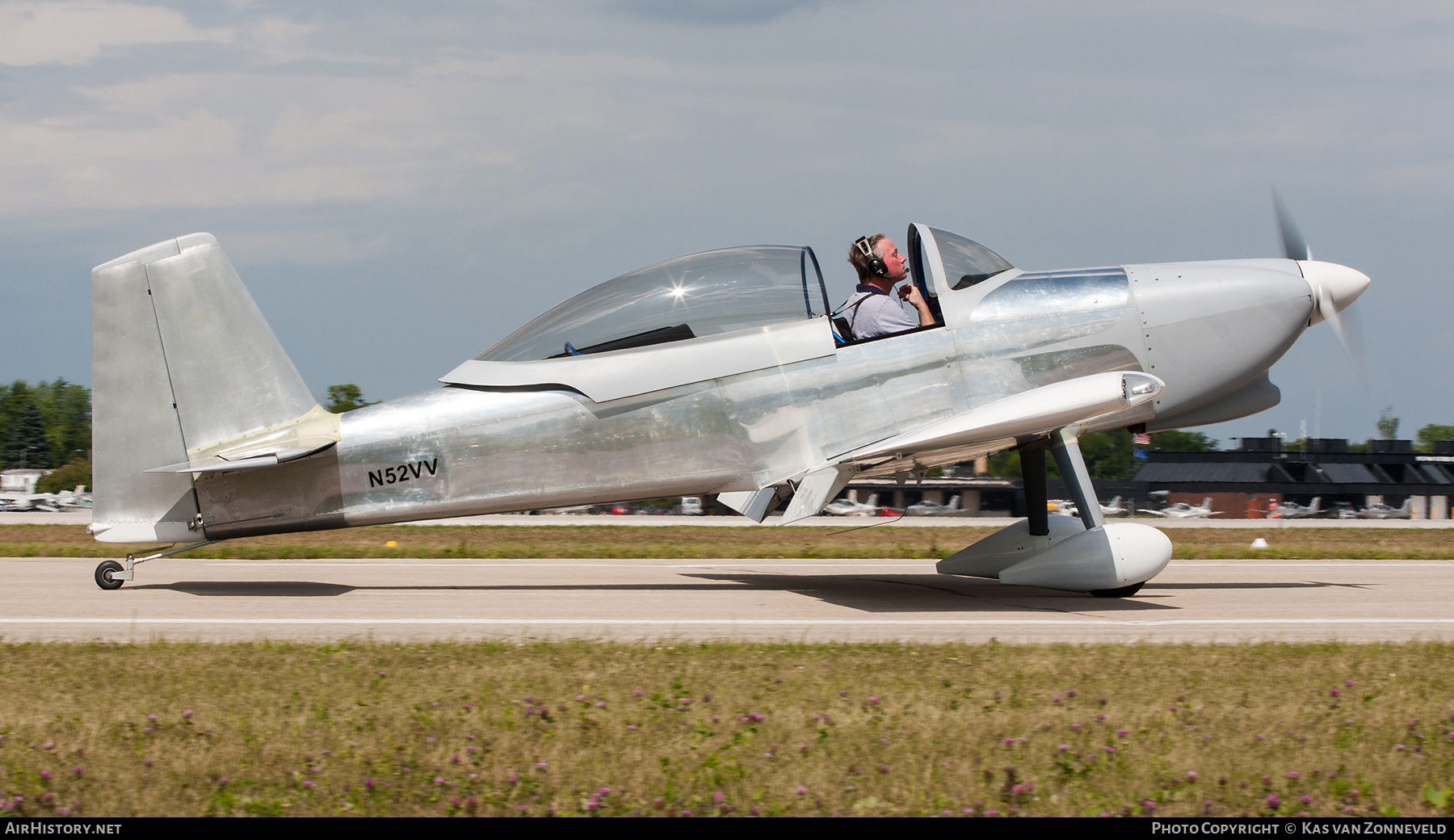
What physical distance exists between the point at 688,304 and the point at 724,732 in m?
4.97

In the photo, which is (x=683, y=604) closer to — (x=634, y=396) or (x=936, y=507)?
(x=634, y=396)

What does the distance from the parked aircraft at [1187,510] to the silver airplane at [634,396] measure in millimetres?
54067

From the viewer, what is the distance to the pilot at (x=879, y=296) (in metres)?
9.03

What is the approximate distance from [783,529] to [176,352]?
17.5 metres

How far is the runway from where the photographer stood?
7.46m

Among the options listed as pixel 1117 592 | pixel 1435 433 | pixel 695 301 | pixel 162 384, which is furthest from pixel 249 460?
pixel 1435 433

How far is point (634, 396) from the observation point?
889 cm

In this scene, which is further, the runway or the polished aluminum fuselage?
the polished aluminum fuselage

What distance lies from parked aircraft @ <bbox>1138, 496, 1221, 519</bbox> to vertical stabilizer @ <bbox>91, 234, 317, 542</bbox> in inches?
2260

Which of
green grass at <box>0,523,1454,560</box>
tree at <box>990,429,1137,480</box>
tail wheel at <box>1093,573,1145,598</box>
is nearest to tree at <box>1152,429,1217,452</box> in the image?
tree at <box>990,429,1137,480</box>

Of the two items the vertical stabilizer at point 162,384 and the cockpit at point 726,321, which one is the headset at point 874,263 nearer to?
the cockpit at point 726,321

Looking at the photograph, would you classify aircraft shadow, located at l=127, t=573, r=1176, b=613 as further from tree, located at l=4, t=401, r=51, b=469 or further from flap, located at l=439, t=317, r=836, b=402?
tree, located at l=4, t=401, r=51, b=469

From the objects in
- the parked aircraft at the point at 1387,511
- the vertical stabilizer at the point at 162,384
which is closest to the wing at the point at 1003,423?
the vertical stabilizer at the point at 162,384
